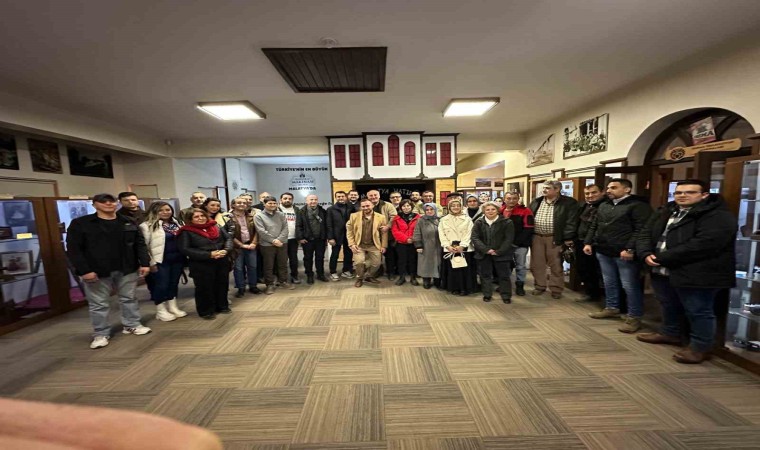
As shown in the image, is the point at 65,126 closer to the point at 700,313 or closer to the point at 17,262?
the point at 17,262

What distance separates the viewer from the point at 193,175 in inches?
289

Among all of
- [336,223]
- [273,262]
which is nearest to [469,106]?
[336,223]

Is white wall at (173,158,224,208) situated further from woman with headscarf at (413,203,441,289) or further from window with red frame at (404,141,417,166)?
woman with headscarf at (413,203,441,289)

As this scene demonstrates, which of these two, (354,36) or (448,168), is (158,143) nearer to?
(354,36)

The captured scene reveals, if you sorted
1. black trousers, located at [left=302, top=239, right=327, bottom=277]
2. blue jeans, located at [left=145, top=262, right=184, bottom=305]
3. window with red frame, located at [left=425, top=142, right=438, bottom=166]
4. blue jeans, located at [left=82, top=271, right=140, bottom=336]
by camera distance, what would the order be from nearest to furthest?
blue jeans, located at [left=82, top=271, right=140, bottom=336] < blue jeans, located at [left=145, top=262, right=184, bottom=305] < black trousers, located at [left=302, top=239, right=327, bottom=277] < window with red frame, located at [left=425, top=142, right=438, bottom=166]

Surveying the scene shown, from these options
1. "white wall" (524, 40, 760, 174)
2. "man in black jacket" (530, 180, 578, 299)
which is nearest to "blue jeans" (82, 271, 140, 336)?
"man in black jacket" (530, 180, 578, 299)

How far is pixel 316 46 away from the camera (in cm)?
272

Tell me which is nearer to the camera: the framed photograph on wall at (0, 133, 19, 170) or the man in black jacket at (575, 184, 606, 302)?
the man in black jacket at (575, 184, 606, 302)

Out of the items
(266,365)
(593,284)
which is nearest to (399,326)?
(266,365)

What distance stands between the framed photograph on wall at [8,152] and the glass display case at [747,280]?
9.26m

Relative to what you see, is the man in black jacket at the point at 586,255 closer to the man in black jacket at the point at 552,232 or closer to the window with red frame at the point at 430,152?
the man in black jacket at the point at 552,232

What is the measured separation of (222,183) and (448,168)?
698 cm

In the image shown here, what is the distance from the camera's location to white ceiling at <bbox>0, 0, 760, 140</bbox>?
2.22 meters

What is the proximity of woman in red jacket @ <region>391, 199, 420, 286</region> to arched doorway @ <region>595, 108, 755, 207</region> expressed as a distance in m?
2.64
